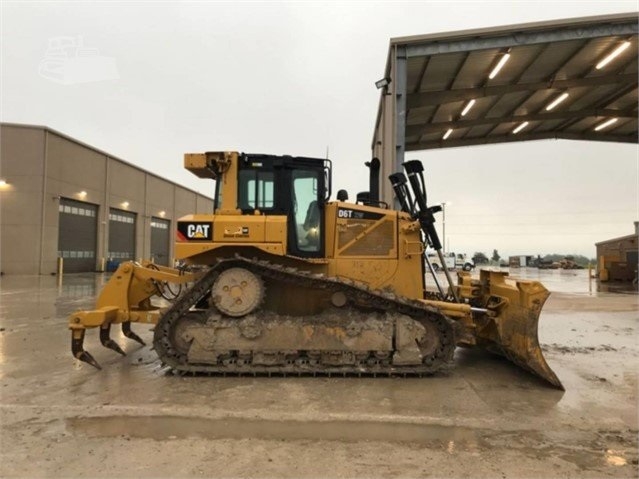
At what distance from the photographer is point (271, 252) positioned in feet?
20.0

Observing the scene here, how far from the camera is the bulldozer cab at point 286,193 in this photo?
6.36 metres

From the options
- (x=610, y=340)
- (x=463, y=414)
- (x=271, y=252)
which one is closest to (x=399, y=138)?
(x=610, y=340)

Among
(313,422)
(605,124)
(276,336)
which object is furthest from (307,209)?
(605,124)

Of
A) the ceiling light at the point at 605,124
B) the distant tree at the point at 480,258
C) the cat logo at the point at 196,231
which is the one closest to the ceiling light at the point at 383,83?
the cat logo at the point at 196,231

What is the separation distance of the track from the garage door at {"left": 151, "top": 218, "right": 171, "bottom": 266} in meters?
36.7

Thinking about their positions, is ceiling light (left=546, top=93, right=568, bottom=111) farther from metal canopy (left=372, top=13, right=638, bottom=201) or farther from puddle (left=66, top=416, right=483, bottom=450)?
puddle (left=66, top=416, right=483, bottom=450)

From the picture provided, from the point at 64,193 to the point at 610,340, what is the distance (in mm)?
30541

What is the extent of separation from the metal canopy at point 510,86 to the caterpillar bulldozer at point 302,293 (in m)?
7.10

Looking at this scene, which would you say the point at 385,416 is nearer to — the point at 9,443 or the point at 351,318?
the point at 351,318

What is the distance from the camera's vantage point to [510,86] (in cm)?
1764

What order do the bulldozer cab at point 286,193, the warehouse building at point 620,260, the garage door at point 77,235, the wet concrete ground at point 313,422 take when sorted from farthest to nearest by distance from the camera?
the garage door at point 77,235 < the warehouse building at point 620,260 < the bulldozer cab at point 286,193 < the wet concrete ground at point 313,422

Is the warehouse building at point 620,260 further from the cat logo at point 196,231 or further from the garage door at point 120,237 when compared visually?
the garage door at point 120,237

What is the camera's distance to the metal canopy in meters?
13.0

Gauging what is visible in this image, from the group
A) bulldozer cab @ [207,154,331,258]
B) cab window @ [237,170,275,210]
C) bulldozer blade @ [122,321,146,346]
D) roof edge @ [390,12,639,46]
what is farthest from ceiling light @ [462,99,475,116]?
bulldozer blade @ [122,321,146,346]
